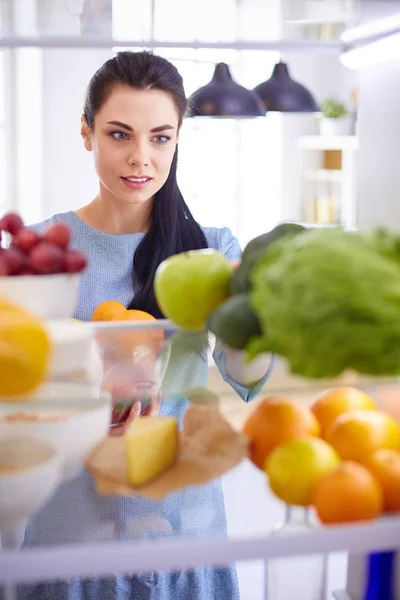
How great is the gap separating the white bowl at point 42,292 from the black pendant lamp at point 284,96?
5.74 feet

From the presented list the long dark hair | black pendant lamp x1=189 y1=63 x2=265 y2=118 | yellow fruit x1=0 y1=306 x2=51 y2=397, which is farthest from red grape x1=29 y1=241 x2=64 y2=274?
black pendant lamp x1=189 y1=63 x2=265 y2=118

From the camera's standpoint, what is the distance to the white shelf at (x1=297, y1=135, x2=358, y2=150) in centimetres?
526

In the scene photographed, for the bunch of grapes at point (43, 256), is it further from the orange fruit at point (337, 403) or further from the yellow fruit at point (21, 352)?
the orange fruit at point (337, 403)

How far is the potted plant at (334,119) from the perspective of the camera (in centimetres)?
526

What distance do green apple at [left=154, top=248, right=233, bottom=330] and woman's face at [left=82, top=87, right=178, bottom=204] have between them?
31.8 inches

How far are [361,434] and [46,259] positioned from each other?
30 cm

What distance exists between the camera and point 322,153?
5.79 meters

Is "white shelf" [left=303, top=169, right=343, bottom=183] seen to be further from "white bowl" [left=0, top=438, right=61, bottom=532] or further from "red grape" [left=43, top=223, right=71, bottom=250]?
"white bowl" [left=0, top=438, right=61, bottom=532]

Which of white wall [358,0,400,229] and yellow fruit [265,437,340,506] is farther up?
white wall [358,0,400,229]

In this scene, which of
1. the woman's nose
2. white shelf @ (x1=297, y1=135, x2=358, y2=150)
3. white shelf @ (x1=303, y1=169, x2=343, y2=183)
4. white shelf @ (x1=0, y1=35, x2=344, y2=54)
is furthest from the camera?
white shelf @ (x1=303, y1=169, x2=343, y2=183)

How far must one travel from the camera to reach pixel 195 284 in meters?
0.74

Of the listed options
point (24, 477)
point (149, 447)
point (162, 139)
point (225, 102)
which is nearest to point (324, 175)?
point (225, 102)

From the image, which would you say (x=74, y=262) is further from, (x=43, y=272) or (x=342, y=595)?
(x=342, y=595)

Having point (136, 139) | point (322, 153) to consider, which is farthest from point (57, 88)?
point (136, 139)
